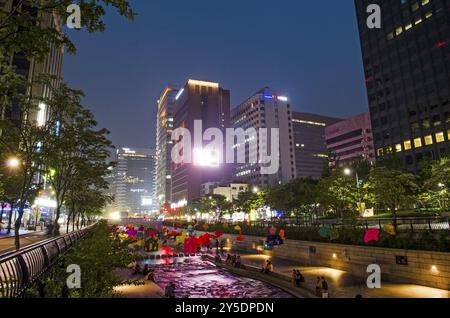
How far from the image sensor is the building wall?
1997 cm

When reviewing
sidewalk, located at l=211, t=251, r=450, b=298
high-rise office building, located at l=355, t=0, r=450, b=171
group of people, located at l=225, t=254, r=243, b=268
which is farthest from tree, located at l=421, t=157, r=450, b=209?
high-rise office building, located at l=355, t=0, r=450, b=171

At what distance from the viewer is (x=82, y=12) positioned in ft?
29.9

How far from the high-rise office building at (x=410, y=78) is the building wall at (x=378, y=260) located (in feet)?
214

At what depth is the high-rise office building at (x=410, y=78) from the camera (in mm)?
80875

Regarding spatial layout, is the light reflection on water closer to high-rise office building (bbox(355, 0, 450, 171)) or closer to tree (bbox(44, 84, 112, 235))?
tree (bbox(44, 84, 112, 235))

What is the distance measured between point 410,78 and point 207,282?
91821mm

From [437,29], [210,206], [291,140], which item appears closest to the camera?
[437,29]

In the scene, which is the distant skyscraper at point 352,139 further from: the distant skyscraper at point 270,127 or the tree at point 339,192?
the tree at point 339,192

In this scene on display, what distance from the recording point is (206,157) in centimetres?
16725

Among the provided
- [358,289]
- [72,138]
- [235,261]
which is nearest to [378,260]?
[358,289]

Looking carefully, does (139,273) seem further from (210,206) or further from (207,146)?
(207,146)

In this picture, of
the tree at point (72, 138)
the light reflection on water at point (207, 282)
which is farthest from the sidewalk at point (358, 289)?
the tree at point (72, 138)
